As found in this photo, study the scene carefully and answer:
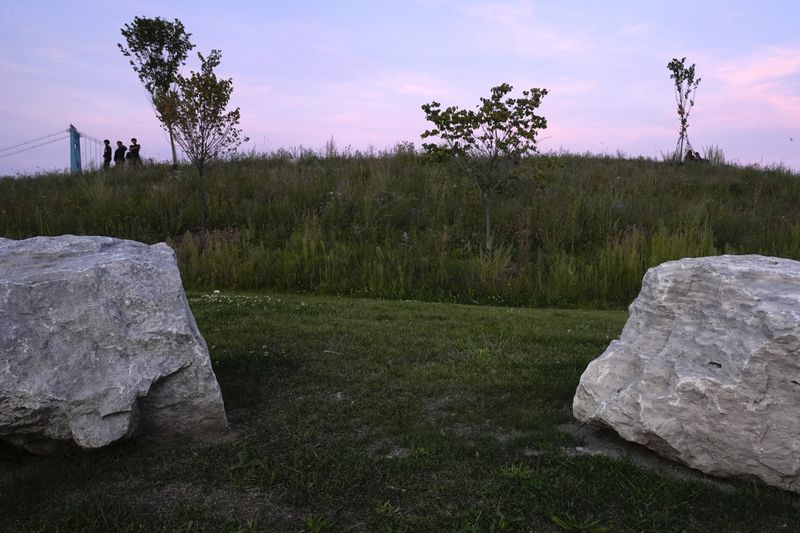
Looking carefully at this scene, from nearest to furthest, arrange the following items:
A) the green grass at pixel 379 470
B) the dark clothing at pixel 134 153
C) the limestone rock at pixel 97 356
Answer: the green grass at pixel 379 470
the limestone rock at pixel 97 356
the dark clothing at pixel 134 153

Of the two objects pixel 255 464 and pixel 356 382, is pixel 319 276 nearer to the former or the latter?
pixel 356 382

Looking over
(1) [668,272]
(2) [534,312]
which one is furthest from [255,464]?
(2) [534,312]

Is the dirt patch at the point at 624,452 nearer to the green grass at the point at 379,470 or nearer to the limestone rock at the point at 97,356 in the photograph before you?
the green grass at the point at 379,470

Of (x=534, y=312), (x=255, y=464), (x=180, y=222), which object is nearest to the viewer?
(x=255, y=464)

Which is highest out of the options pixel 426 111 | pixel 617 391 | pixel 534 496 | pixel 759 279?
pixel 426 111

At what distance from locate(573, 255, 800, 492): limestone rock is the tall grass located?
20.6 feet

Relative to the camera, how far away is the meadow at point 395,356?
3736 mm

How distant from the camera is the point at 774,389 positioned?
377 centimetres

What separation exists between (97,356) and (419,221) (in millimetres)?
11529

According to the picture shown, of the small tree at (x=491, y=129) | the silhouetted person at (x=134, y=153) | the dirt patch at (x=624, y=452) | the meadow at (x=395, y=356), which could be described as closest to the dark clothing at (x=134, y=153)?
the silhouetted person at (x=134, y=153)

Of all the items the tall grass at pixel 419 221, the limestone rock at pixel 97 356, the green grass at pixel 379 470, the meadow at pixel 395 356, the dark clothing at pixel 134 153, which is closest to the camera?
the green grass at pixel 379 470

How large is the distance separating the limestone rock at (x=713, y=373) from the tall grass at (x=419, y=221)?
6.27 metres

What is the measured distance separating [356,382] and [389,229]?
9.15 metres

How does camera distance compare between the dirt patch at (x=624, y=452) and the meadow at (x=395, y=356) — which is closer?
the meadow at (x=395, y=356)
